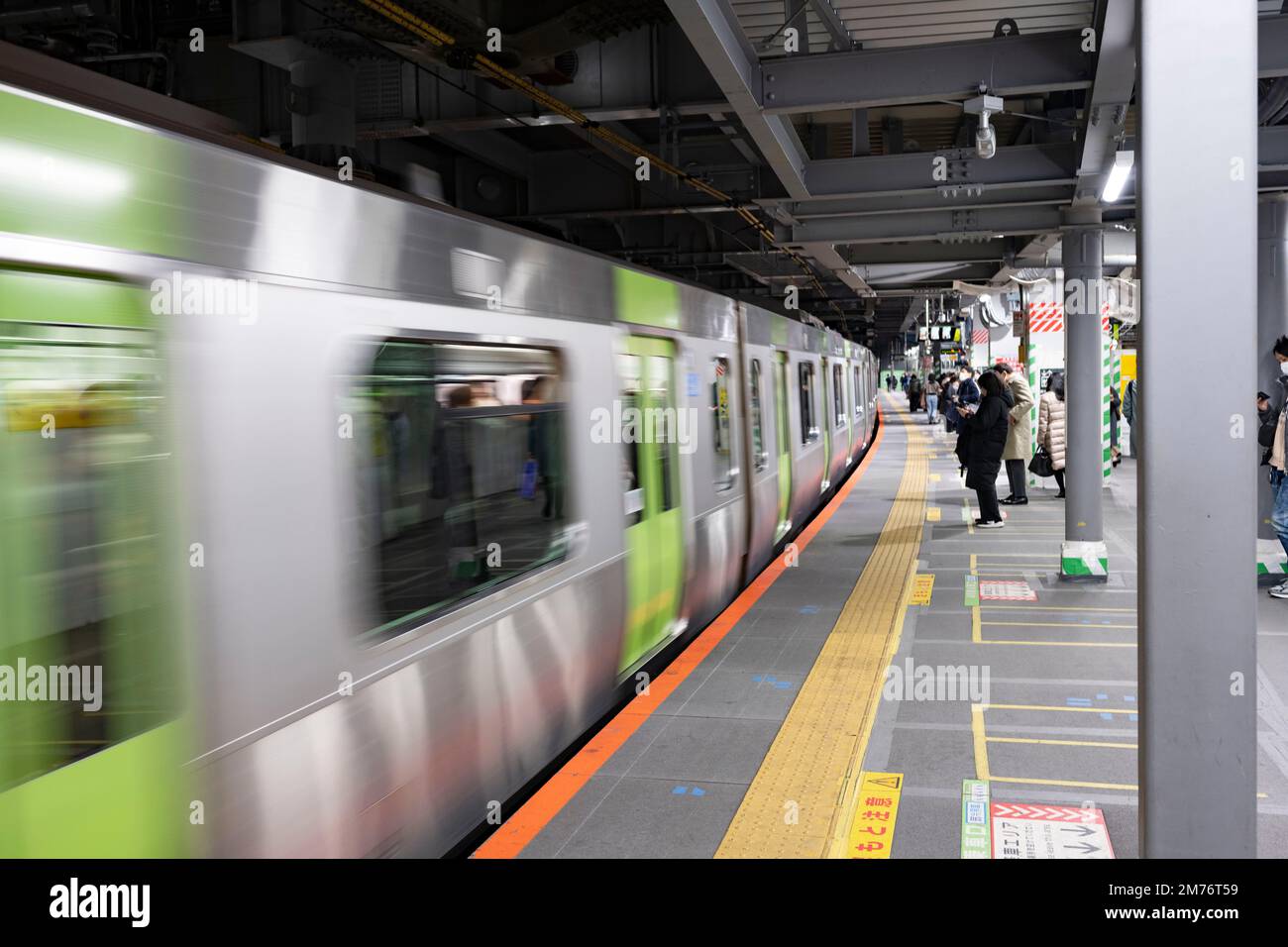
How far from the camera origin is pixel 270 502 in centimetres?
296

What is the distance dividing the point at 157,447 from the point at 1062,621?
6.49 meters

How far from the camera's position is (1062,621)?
7.70m

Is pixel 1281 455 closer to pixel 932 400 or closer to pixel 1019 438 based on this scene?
pixel 1019 438

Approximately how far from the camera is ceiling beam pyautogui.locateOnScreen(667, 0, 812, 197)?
530 centimetres

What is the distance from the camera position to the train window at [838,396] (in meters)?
17.0

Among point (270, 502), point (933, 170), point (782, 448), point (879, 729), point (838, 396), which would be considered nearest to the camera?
point (270, 502)

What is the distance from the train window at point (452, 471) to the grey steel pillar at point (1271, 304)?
5951mm

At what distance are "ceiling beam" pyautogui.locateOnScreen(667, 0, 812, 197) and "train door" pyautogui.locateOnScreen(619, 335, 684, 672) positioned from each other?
56.9 inches

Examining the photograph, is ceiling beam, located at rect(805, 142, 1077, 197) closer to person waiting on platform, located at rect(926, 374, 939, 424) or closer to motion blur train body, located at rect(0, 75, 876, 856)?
motion blur train body, located at rect(0, 75, 876, 856)

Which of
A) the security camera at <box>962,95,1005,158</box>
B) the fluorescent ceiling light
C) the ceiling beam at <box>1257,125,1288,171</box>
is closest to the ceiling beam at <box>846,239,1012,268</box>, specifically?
the fluorescent ceiling light
